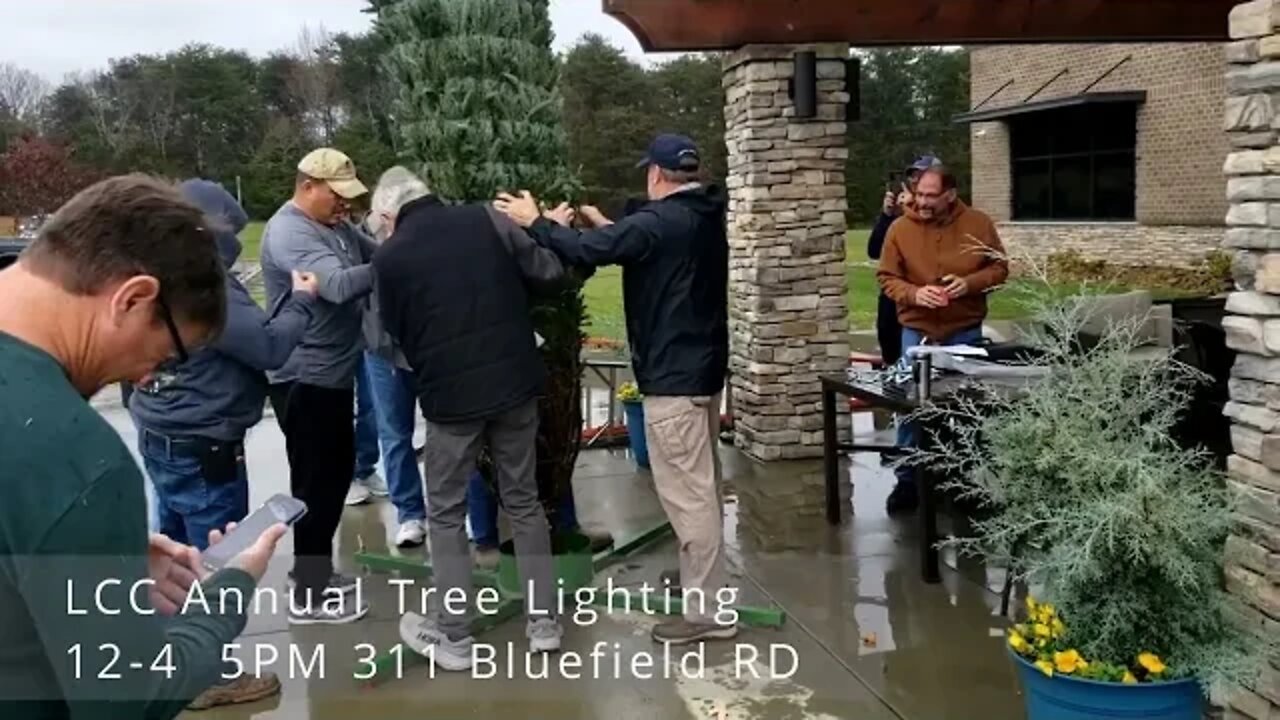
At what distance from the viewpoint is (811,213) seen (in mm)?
6887

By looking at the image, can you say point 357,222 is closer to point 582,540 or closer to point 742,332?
point 582,540

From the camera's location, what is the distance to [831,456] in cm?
580

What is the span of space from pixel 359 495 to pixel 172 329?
17.0 feet

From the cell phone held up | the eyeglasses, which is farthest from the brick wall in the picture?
the eyeglasses

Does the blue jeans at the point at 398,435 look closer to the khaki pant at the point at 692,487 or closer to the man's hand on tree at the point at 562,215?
the man's hand on tree at the point at 562,215

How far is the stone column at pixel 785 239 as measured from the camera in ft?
22.2

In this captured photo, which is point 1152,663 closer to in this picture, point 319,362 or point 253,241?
point 319,362

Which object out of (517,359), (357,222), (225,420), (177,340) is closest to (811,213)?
(357,222)

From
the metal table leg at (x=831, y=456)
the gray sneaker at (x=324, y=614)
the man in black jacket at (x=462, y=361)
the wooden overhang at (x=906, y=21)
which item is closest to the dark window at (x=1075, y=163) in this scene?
the wooden overhang at (x=906, y=21)

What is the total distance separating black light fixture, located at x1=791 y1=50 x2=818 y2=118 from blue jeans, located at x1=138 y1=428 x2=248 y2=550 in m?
3.99

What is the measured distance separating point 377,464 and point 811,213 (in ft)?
10.2

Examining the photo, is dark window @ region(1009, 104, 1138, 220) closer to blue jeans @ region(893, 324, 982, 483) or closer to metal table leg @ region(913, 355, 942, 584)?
blue jeans @ region(893, 324, 982, 483)

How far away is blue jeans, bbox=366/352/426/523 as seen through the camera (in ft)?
18.8

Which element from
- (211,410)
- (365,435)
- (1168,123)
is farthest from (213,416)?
(1168,123)
